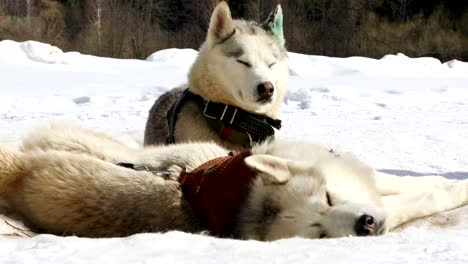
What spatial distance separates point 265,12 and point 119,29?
6207 mm

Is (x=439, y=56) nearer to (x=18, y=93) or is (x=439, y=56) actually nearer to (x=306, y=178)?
(x=18, y=93)

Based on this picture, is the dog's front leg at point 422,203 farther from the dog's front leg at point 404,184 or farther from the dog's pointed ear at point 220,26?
the dog's pointed ear at point 220,26

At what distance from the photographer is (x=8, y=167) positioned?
8.38 feet

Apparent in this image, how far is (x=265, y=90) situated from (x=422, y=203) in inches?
57.6

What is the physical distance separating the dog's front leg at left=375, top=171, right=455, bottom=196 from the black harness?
103 cm

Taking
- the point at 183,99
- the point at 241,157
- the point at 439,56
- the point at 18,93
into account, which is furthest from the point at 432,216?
the point at 439,56

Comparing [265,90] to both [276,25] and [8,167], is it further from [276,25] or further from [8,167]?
[8,167]

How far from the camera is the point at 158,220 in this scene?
2441 millimetres

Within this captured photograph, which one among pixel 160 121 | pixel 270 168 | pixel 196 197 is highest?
pixel 270 168

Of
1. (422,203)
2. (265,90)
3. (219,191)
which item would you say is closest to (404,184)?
(422,203)

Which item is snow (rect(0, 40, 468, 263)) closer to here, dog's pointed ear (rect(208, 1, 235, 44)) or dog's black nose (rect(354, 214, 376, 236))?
dog's black nose (rect(354, 214, 376, 236))

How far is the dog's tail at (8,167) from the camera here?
8.36 ft

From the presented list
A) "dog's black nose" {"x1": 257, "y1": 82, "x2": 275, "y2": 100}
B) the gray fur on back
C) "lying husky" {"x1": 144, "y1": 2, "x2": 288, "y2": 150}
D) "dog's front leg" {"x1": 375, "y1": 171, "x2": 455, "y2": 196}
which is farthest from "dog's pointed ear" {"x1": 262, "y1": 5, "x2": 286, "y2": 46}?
"dog's front leg" {"x1": 375, "y1": 171, "x2": 455, "y2": 196}

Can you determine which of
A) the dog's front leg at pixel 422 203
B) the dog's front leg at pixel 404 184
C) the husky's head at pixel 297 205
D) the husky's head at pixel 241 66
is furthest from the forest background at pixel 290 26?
the husky's head at pixel 297 205
